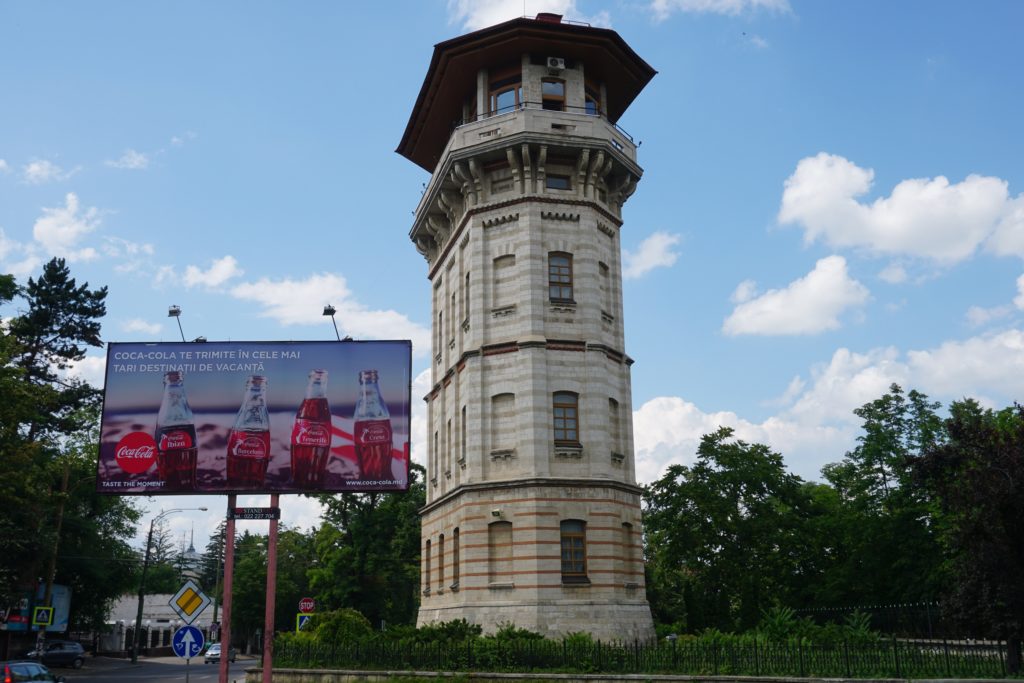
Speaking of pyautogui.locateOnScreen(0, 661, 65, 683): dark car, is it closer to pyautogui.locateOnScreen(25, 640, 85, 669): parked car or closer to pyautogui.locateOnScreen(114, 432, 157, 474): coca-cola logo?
pyautogui.locateOnScreen(114, 432, 157, 474): coca-cola logo

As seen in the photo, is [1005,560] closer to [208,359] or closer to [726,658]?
[726,658]

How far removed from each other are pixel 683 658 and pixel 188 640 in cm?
1304

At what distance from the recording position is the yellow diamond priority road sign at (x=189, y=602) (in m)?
20.3

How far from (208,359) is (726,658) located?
17818 millimetres

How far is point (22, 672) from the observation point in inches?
1048

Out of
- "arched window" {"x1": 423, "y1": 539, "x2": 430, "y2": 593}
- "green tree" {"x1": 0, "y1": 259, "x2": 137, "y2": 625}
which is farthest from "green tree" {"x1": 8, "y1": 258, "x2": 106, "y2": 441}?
"arched window" {"x1": 423, "y1": 539, "x2": 430, "y2": 593}

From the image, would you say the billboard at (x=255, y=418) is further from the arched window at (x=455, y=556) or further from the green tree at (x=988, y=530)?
the green tree at (x=988, y=530)

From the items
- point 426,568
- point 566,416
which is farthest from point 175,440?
point 426,568

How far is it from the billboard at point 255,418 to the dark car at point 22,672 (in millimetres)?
5974

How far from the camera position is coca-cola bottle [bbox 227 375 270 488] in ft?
87.5

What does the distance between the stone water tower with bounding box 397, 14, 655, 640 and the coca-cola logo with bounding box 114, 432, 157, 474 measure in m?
11.1

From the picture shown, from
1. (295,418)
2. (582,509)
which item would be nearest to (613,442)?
(582,509)

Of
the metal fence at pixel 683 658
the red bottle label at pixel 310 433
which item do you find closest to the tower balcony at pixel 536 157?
the red bottle label at pixel 310 433

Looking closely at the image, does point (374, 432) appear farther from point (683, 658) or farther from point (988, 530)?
point (988, 530)
